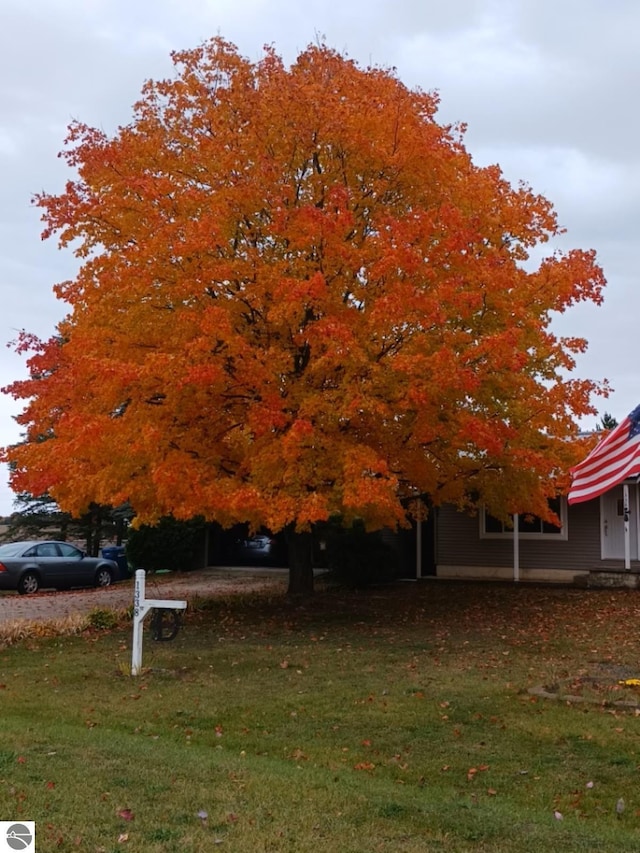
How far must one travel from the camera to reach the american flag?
12609mm

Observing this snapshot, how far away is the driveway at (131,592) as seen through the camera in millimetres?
17609

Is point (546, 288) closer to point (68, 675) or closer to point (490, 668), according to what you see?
point (490, 668)

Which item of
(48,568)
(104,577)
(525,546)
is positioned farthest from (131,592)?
(525,546)

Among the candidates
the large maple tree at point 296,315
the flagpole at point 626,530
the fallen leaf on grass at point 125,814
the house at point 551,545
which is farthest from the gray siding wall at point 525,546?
the fallen leaf on grass at point 125,814

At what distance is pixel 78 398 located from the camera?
13.6m

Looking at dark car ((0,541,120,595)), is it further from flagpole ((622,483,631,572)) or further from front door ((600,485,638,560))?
flagpole ((622,483,631,572))

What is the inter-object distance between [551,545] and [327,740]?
1583cm

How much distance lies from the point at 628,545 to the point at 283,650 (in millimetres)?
11360

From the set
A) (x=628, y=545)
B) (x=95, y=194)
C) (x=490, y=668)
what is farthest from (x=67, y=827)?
(x=628, y=545)

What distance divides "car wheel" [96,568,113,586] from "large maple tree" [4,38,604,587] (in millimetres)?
10928

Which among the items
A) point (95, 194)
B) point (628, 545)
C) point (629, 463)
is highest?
point (95, 194)

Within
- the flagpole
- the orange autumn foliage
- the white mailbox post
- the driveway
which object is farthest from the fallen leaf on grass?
the flagpole

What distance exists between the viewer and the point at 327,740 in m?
7.43

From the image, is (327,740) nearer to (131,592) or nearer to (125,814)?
(125,814)
